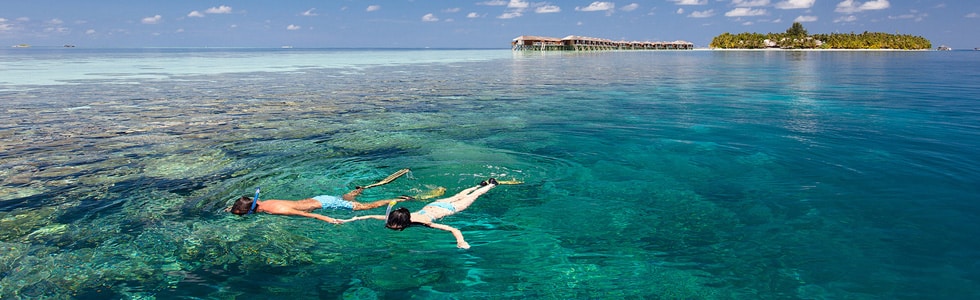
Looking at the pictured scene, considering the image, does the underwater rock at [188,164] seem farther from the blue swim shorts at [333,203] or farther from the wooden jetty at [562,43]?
the wooden jetty at [562,43]

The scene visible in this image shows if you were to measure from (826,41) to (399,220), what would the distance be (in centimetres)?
19320

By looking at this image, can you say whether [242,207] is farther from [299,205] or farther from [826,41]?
[826,41]

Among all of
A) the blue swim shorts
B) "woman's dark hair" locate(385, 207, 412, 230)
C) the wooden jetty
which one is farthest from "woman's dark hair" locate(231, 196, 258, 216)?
the wooden jetty

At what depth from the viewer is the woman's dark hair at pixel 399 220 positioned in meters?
Result: 8.82

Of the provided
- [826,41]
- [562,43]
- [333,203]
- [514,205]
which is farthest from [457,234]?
[826,41]

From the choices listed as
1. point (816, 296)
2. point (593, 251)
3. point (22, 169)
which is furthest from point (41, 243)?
point (816, 296)

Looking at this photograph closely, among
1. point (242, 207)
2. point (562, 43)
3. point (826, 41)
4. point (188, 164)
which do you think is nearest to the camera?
point (242, 207)

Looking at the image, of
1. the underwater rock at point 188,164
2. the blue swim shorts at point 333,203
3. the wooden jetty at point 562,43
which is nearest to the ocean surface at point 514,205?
the underwater rock at point 188,164

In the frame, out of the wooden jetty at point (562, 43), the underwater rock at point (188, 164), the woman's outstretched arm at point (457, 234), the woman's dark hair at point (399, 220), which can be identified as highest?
the wooden jetty at point (562, 43)

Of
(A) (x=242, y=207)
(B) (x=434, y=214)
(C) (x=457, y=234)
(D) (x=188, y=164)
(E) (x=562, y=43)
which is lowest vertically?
(C) (x=457, y=234)

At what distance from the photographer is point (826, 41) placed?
6491 inches

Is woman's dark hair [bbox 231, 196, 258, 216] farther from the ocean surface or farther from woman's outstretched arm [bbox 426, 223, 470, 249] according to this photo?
woman's outstretched arm [bbox 426, 223, 470, 249]

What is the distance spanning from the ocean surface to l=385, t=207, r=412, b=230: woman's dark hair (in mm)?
193

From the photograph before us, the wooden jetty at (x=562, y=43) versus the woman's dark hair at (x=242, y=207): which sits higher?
the wooden jetty at (x=562, y=43)
